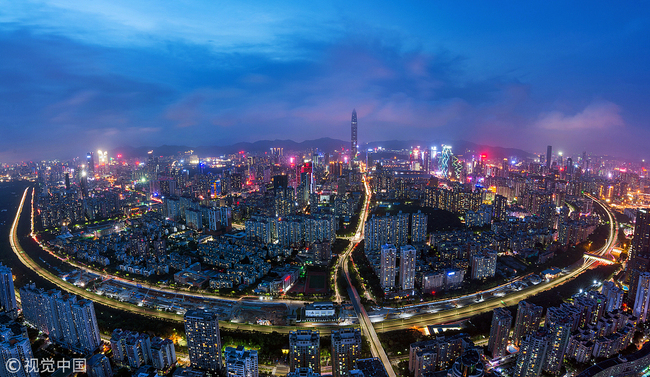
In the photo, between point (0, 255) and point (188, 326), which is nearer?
point (188, 326)

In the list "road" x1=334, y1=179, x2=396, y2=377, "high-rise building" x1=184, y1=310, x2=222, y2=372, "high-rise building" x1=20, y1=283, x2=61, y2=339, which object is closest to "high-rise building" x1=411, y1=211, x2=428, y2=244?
"road" x1=334, y1=179, x2=396, y2=377

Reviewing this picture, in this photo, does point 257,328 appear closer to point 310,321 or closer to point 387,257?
point 310,321

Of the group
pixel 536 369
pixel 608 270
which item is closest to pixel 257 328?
pixel 536 369

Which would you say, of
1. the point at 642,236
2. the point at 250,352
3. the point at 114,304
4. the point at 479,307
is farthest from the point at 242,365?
the point at 642,236

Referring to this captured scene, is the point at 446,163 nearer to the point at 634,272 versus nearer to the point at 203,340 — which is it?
the point at 634,272

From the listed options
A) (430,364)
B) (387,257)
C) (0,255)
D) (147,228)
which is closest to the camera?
(430,364)

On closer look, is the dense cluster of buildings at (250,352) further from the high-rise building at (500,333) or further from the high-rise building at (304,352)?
the high-rise building at (500,333)

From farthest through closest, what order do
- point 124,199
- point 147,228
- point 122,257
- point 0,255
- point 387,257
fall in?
point 124,199 → point 147,228 → point 0,255 → point 122,257 → point 387,257
